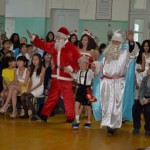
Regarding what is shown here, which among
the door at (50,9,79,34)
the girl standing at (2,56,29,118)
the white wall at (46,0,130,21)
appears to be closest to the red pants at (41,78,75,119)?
the girl standing at (2,56,29,118)

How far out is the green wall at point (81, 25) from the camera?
1268 centimetres

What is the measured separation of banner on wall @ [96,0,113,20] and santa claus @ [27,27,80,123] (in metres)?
5.80

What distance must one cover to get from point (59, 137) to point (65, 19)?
25.5ft

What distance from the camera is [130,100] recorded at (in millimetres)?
6910

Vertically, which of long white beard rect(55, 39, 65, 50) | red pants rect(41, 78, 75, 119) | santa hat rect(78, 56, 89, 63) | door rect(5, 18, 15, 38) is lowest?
red pants rect(41, 78, 75, 119)

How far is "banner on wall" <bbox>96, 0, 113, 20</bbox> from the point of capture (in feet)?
41.7

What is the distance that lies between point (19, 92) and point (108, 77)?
204 cm

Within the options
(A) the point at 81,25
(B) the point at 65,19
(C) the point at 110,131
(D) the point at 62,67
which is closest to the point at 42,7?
(B) the point at 65,19

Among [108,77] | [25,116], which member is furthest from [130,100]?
[25,116]

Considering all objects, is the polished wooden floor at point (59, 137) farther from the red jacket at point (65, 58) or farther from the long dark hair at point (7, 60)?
the long dark hair at point (7, 60)

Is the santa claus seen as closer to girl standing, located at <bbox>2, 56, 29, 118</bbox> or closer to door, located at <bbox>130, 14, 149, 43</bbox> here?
girl standing, located at <bbox>2, 56, 29, 118</bbox>

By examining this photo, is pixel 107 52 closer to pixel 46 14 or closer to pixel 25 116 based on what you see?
pixel 25 116

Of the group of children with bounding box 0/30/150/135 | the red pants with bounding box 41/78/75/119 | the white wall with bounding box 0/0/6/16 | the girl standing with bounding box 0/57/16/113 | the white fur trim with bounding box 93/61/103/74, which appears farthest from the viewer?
the white wall with bounding box 0/0/6/16

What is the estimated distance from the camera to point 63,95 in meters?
7.08
